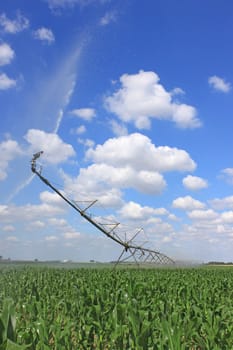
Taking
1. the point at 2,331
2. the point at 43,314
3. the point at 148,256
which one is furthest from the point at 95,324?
the point at 148,256

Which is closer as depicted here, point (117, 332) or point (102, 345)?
point (117, 332)

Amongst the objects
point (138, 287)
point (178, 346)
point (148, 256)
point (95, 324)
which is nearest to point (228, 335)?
point (178, 346)

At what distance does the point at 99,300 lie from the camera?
1009 centimetres

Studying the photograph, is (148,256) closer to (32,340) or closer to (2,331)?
(32,340)

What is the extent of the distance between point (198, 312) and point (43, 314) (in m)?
3.26

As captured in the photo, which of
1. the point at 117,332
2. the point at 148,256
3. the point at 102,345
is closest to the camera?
the point at 117,332

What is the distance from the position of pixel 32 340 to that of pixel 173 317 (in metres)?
2.57

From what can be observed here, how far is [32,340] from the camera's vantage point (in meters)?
6.32

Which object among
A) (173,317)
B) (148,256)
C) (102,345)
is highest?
(148,256)

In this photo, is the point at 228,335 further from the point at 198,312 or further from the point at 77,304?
the point at 77,304

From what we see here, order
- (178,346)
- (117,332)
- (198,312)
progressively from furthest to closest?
(198,312), (117,332), (178,346)

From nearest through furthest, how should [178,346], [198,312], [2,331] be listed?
[2,331] → [178,346] → [198,312]

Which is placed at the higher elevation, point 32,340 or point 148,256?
point 148,256

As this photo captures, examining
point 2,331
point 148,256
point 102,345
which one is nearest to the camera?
point 2,331
